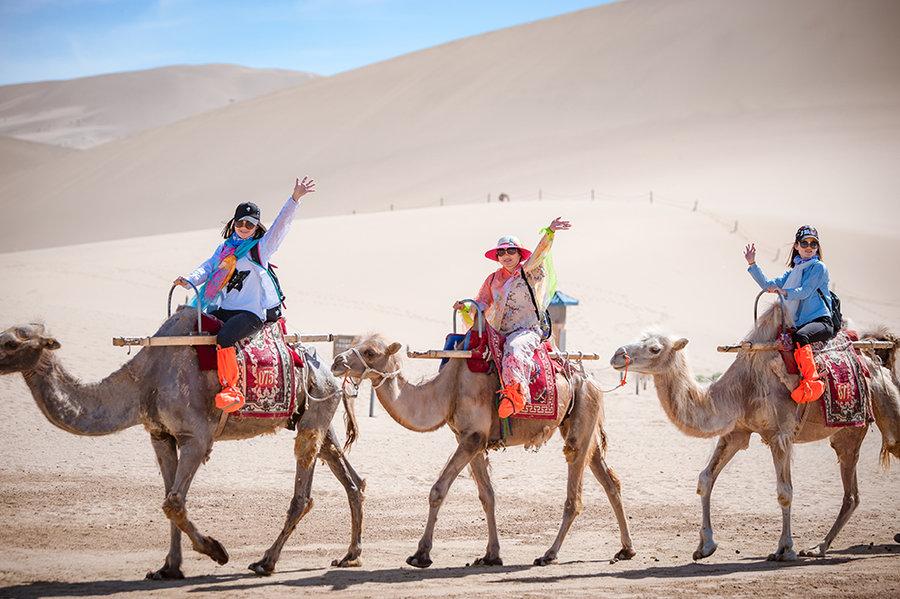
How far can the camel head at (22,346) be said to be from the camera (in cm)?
827

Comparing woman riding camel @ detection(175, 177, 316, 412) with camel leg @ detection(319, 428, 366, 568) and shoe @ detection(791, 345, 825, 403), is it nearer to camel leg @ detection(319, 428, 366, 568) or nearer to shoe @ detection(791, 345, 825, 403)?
camel leg @ detection(319, 428, 366, 568)

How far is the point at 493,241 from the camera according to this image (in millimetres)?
37031

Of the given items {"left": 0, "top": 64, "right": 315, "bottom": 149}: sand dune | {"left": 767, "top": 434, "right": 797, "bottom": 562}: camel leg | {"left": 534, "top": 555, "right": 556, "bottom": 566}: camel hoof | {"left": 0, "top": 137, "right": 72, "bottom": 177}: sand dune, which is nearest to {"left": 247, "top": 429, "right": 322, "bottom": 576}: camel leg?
{"left": 534, "top": 555, "right": 556, "bottom": 566}: camel hoof

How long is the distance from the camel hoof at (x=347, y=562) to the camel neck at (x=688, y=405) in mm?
3100

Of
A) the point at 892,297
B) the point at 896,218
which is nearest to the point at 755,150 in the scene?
the point at 896,218

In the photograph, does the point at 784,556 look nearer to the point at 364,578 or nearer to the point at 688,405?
the point at 688,405

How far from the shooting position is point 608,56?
292ft

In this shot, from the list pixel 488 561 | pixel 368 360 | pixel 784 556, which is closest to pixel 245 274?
pixel 368 360

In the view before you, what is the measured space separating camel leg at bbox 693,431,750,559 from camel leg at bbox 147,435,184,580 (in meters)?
4.62

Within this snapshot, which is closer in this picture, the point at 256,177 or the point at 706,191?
the point at 706,191

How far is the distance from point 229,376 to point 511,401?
243 cm

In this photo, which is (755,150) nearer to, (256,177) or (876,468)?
(256,177)

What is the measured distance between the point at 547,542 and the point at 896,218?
41434mm

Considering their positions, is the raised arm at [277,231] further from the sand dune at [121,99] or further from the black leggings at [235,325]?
the sand dune at [121,99]
